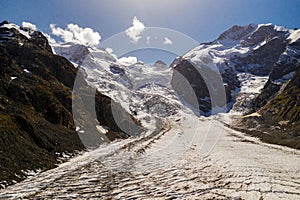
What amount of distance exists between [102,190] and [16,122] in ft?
56.0

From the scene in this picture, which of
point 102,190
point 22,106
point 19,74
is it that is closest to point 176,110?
point 19,74

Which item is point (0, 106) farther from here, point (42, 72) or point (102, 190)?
point (42, 72)

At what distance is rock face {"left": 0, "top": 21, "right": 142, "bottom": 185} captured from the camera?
74.2 feet

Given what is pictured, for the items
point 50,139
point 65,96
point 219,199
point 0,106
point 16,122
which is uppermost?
point 65,96

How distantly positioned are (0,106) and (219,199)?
96.7ft

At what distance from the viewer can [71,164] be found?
25.0m

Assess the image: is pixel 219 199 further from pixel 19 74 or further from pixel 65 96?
pixel 19 74

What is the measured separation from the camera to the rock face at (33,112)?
22.6m

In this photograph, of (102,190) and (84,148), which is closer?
(102,190)

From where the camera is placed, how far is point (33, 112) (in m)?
39.3

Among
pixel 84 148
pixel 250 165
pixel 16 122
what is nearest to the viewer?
pixel 250 165

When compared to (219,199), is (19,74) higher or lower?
higher

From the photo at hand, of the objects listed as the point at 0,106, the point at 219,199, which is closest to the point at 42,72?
the point at 0,106

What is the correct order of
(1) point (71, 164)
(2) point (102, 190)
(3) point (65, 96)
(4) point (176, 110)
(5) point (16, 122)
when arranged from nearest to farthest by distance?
(2) point (102, 190)
(1) point (71, 164)
(5) point (16, 122)
(3) point (65, 96)
(4) point (176, 110)
